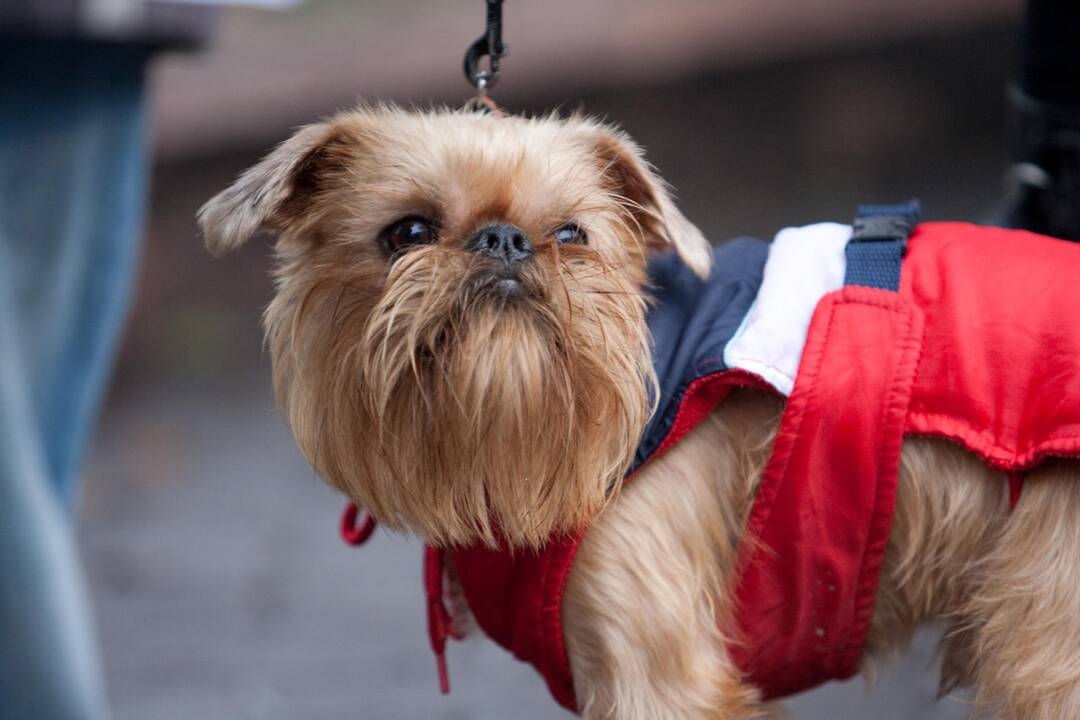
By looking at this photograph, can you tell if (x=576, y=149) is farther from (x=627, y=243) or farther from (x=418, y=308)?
(x=418, y=308)

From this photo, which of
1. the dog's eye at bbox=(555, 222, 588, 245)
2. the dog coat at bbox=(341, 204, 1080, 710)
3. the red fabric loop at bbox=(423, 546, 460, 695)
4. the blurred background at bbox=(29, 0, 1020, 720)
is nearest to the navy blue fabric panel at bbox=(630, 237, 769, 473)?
the dog coat at bbox=(341, 204, 1080, 710)

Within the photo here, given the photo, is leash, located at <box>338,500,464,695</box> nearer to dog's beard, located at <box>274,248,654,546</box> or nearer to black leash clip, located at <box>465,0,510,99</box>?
dog's beard, located at <box>274,248,654,546</box>

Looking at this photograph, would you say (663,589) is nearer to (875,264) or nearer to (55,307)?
(875,264)

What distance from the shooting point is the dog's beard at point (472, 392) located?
2.13 meters

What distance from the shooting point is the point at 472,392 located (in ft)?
7.02

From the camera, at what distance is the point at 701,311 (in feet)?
7.86

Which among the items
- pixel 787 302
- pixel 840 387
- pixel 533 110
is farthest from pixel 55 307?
pixel 533 110

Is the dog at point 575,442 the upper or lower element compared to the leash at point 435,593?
upper

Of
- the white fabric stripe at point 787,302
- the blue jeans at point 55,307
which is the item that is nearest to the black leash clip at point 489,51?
the white fabric stripe at point 787,302

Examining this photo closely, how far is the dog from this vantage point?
85.3 inches

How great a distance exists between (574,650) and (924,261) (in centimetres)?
107

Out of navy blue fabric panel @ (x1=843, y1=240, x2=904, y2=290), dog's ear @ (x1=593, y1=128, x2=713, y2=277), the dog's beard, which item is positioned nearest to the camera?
the dog's beard

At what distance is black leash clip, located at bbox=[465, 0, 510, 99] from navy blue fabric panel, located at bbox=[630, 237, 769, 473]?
565 millimetres

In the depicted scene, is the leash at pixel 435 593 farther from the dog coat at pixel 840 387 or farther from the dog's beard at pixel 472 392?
the dog's beard at pixel 472 392
